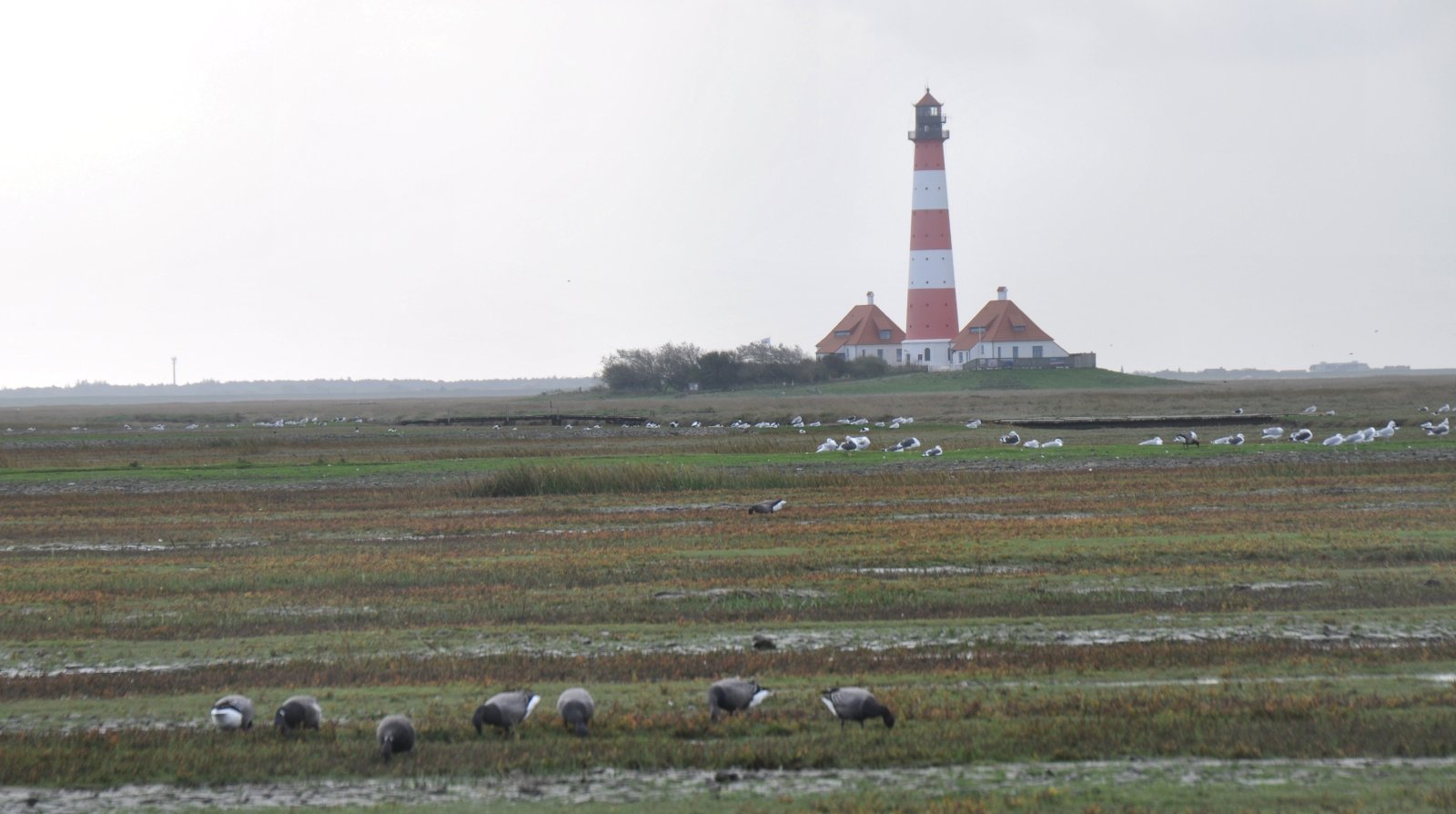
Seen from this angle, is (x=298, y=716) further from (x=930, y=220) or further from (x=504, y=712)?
(x=930, y=220)

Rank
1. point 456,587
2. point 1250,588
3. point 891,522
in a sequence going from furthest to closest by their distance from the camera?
1. point 891,522
2. point 456,587
3. point 1250,588

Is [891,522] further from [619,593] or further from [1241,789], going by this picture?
[1241,789]

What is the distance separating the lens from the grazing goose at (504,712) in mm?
10070

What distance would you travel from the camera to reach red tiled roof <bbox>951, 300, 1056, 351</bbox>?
328ft

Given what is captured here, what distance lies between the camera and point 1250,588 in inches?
617

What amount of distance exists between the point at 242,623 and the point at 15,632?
2342 mm

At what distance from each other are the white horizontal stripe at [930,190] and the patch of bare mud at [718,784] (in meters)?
84.1

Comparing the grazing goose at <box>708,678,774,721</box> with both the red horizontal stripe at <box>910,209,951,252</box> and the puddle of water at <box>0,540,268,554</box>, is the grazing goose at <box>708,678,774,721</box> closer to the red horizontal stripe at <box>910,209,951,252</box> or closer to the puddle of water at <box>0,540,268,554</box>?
the puddle of water at <box>0,540,268,554</box>

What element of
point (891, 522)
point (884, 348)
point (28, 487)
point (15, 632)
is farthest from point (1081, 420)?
point (884, 348)

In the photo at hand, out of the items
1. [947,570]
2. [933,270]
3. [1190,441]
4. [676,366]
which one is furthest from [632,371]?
[947,570]

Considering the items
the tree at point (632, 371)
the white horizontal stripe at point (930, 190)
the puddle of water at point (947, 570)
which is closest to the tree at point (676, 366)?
the tree at point (632, 371)

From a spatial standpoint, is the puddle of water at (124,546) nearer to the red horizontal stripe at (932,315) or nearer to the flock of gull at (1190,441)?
the flock of gull at (1190,441)

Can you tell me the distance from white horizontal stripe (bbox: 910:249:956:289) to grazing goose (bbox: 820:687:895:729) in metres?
84.4

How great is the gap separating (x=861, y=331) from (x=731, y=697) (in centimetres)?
10107
